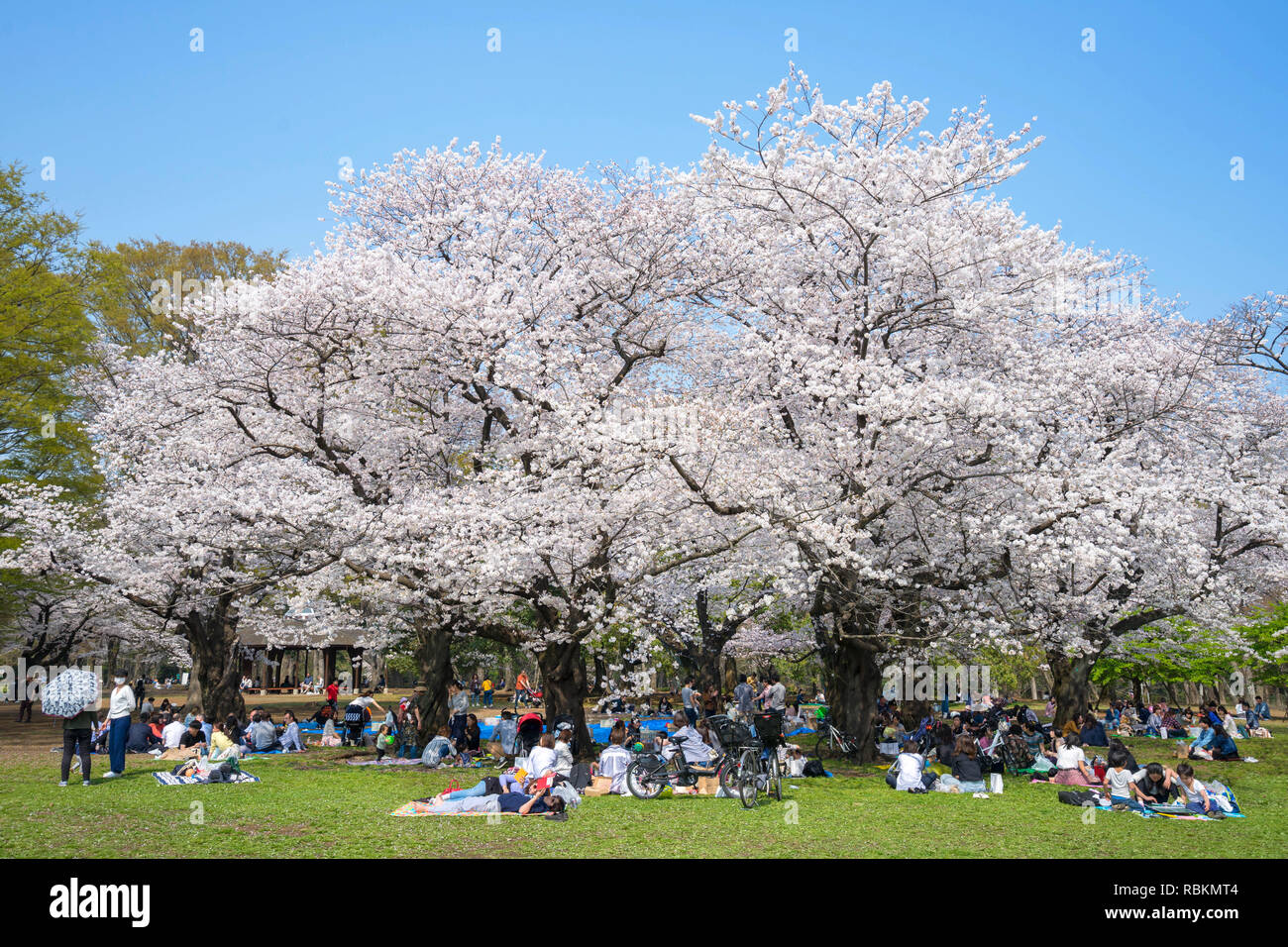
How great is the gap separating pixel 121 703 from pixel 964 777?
13325 millimetres

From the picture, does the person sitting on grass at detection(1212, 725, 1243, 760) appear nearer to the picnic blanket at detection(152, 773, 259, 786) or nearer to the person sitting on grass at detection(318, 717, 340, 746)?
the picnic blanket at detection(152, 773, 259, 786)

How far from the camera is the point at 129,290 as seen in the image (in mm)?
32094

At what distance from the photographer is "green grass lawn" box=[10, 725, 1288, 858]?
9.36m

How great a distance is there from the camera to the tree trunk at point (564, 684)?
18062 millimetres

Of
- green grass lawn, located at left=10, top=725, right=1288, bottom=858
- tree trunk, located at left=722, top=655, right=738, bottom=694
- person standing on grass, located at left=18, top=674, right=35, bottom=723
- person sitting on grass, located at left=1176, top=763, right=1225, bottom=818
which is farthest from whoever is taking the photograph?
tree trunk, located at left=722, top=655, right=738, bottom=694

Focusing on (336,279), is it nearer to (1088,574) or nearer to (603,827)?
(603,827)

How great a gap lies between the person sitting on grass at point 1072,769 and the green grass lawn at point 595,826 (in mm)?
1210

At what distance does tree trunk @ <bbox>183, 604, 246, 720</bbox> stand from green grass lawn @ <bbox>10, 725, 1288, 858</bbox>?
10662 millimetres

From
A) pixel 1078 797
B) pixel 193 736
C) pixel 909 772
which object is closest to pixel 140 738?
pixel 193 736

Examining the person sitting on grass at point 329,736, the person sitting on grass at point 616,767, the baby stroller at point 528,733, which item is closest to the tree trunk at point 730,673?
the person sitting on grass at point 329,736

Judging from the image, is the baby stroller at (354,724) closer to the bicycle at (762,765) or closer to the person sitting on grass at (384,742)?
the person sitting on grass at (384,742)

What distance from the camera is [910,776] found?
1469 cm

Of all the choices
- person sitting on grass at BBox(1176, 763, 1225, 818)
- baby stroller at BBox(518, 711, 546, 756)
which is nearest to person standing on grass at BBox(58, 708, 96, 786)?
baby stroller at BBox(518, 711, 546, 756)
